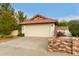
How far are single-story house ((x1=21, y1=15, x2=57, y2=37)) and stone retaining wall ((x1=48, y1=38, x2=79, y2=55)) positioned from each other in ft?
8.72

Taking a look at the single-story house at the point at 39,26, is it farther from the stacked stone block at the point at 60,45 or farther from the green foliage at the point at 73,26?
the stacked stone block at the point at 60,45

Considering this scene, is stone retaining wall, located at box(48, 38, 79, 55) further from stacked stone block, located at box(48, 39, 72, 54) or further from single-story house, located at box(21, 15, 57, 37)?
single-story house, located at box(21, 15, 57, 37)

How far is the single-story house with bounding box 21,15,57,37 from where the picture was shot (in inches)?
418

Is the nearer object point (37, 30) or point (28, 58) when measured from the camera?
point (28, 58)

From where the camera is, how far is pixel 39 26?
11344 millimetres

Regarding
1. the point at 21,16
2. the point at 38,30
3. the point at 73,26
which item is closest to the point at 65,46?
the point at 38,30

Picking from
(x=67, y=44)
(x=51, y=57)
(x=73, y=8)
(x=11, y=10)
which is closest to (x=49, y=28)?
(x=73, y=8)

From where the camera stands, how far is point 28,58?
664 centimetres

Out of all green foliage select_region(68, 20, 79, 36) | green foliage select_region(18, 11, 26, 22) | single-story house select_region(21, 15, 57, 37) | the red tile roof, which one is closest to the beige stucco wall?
single-story house select_region(21, 15, 57, 37)

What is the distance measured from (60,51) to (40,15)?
3.81 meters

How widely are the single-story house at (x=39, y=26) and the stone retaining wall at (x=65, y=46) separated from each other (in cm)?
266

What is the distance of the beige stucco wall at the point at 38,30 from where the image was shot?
10.5 meters

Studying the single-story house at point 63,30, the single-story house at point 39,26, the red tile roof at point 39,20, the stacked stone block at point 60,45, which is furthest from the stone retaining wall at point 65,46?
the red tile roof at point 39,20

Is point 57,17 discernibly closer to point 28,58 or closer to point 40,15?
point 40,15
